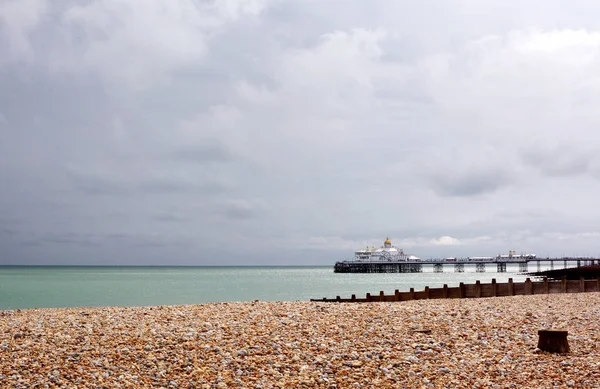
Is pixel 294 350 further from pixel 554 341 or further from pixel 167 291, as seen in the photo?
pixel 167 291

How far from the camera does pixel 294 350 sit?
10297 millimetres

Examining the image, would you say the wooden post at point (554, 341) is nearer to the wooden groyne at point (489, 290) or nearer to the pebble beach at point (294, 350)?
the pebble beach at point (294, 350)

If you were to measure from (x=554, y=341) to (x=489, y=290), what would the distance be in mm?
13027

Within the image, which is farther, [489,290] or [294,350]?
[489,290]

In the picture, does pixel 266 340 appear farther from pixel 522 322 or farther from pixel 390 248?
pixel 390 248

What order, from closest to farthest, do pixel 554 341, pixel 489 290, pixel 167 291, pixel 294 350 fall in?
pixel 294 350 < pixel 554 341 < pixel 489 290 < pixel 167 291

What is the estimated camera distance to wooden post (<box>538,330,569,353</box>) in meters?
10.6

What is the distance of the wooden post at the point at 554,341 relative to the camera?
10.6 m

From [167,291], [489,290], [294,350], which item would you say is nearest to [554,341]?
[294,350]

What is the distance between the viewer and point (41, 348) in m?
10.5

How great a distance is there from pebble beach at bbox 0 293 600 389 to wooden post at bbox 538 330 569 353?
163 mm

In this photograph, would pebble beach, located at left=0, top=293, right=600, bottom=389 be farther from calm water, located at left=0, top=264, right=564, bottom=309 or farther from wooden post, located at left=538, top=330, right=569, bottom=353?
calm water, located at left=0, top=264, right=564, bottom=309

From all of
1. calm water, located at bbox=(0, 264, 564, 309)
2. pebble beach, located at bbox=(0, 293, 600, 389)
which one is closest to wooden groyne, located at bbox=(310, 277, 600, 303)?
pebble beach, located at bbox=(0, 293, 600, 389)

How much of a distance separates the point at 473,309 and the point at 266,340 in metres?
6.55
